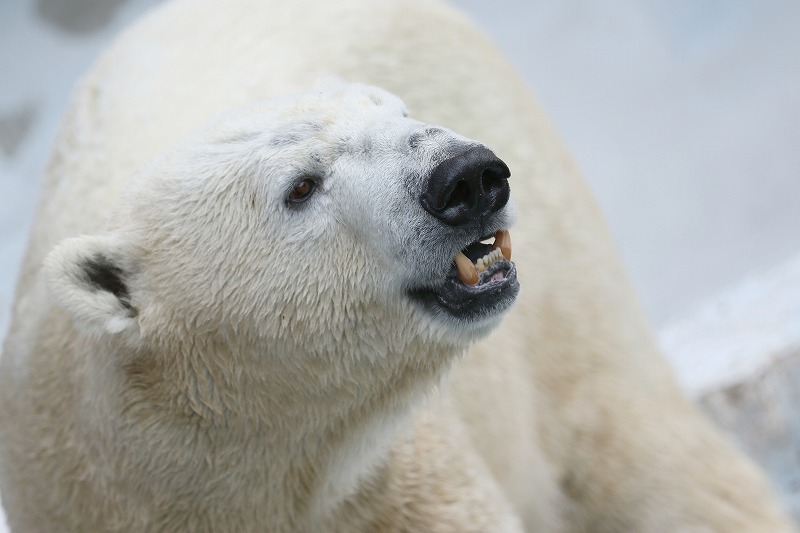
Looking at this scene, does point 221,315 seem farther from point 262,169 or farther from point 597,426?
point 597,426

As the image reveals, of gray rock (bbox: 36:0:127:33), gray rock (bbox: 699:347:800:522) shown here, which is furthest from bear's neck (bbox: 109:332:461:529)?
gray rock (bbox: 36:0:127:33)

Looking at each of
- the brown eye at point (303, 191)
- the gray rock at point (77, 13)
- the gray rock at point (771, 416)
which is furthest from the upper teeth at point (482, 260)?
the gray rock at point (77, 13)

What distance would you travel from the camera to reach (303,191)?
2.18 m

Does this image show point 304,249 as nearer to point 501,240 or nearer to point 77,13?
point 501,240

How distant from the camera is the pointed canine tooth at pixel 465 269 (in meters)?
2.10

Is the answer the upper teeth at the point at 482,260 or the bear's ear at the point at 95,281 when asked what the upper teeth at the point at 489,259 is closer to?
the upper teeth at the point at 482,260

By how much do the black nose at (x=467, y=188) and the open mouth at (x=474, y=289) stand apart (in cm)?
9

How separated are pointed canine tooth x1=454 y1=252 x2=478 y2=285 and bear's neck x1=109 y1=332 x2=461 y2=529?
0.17 metres

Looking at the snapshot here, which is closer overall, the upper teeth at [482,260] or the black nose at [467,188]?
the black nose at [467,188]

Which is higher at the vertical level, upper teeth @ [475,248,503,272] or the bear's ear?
upper teeth @ [475,248,503,272]

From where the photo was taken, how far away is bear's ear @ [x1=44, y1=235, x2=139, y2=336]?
2.14 meters

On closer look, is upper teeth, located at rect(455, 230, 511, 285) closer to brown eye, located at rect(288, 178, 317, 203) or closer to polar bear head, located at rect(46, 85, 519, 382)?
polar bear head, located at rect(46, 85, 519, 382)

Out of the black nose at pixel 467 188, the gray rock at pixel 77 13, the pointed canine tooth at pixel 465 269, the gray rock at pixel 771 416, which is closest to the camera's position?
the black nose at pixel 467 188

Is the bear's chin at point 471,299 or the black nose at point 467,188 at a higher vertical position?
the black nose at point 467,188
